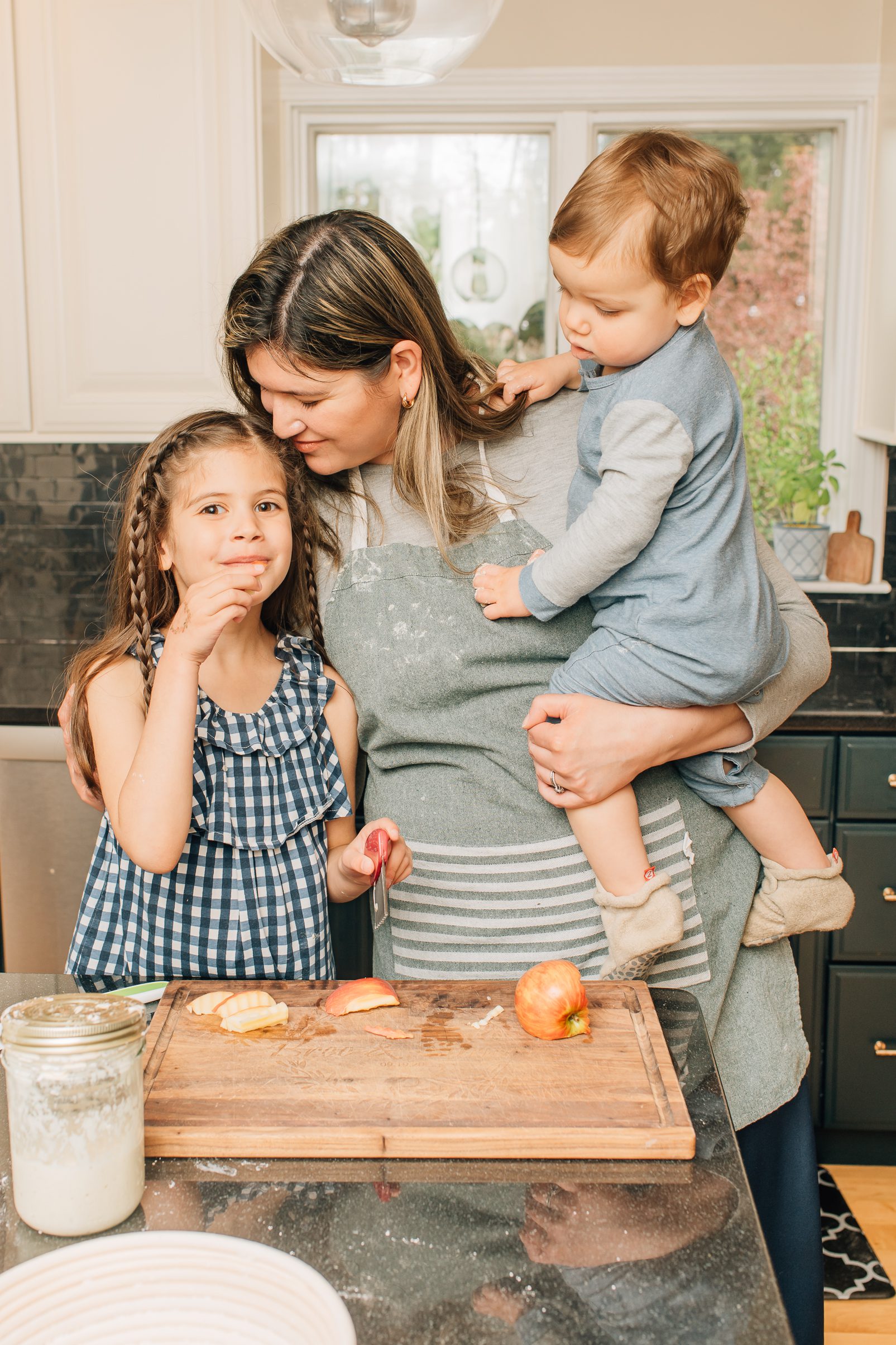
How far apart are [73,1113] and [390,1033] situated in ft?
0.97

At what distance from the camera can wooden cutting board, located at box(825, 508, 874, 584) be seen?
2889mm

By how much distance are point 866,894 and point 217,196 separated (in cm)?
196

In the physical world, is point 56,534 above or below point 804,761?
above

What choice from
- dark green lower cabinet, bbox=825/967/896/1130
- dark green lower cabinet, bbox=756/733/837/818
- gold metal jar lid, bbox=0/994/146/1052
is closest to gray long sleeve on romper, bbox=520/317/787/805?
gold metal jar lid, bbox=0/994/146/1052

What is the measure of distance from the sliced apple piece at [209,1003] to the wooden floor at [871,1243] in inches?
56.8

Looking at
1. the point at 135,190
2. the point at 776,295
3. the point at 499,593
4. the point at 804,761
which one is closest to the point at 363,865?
the point at 499,593

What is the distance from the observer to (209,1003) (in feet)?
3.31

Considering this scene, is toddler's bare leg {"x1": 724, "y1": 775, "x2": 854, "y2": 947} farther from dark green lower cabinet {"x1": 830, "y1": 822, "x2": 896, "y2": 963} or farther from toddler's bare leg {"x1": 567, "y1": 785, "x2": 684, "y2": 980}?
dark green lower cabinet {"x1": 830, "y1": 822, "x2": 896, "y2": 963}

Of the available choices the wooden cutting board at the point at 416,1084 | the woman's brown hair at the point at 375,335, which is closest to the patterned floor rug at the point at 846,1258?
the wooden cutting board at the point at 416,1084

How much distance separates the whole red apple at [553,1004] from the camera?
0.96 meters

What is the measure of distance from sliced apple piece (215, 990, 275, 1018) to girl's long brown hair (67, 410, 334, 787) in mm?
449

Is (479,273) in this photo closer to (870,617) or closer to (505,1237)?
(870,617)

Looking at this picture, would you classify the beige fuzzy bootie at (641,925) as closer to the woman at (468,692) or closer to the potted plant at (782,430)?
the woman at (468,692)

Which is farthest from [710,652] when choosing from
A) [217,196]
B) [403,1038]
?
[217,196]
